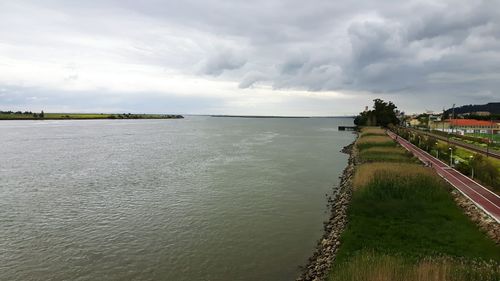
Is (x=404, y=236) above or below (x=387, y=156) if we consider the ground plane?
below

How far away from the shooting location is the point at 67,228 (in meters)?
25.2

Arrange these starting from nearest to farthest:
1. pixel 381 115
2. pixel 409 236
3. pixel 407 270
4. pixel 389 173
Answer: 1. pixel 407 270
2. pixel 409 236
3. pixel 389 173
4. pixel 381 115

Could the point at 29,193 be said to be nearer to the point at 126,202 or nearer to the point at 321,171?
the point at 126,202

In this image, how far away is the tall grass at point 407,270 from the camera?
40.9ft

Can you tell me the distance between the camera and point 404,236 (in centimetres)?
1966

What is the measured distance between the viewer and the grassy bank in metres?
13.4

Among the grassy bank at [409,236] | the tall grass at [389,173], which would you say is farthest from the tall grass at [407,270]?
the tall grass at [389,173]

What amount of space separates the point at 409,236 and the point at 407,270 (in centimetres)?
680

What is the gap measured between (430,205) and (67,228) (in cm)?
2574

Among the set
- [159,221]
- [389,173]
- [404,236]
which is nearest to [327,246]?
[404,236]

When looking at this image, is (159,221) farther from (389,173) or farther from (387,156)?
(387,156)

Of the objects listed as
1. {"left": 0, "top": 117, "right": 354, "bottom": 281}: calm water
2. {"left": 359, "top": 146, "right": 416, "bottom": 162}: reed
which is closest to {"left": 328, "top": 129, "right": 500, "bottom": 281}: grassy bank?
{"left": 0, "top": 117, "right": 354, "bottom": 281}: calm water

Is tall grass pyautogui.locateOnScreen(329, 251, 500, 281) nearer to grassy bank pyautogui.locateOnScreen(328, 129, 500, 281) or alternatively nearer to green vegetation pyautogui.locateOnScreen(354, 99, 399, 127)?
grassy bank pyautogui.locateOnScreen(328, 129, 500, 281)

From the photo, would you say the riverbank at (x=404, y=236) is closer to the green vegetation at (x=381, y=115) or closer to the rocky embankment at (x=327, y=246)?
the rocky embankment at (x=327, y=246)
